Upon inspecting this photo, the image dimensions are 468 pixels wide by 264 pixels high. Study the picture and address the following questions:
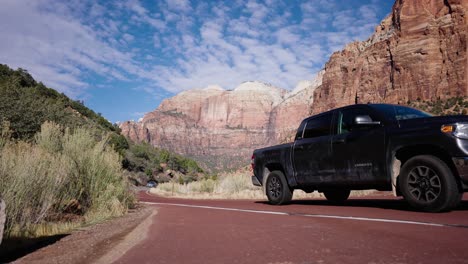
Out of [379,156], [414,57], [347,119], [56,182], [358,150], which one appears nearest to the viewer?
[379,156]

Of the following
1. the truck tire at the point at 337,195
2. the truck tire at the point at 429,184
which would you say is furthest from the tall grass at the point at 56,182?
the truck tire at the point at 429,184

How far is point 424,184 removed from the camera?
640 cm

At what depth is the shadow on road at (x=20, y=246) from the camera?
14.5ft

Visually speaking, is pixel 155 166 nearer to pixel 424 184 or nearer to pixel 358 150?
pixel 358 150

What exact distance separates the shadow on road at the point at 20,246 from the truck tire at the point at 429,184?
594cm

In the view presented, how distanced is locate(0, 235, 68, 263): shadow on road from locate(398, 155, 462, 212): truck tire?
5.94 metres

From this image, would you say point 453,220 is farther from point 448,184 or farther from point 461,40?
point 461,40

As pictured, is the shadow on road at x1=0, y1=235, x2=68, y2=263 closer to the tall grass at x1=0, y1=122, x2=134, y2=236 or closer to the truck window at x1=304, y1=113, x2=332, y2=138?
the tall grass at x1=0, y1=122, x2=134, y2=236

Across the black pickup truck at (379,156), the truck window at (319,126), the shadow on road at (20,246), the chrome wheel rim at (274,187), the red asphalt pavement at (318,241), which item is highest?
A: the truck window at (319,126)

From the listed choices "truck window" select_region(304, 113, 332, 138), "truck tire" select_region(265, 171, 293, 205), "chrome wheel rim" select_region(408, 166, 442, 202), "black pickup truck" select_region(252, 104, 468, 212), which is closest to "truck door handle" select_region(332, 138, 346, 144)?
"black pickup truck" select_region(252, 104, 468, 212)

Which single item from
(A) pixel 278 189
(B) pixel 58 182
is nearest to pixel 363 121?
(A) pixel 278 189

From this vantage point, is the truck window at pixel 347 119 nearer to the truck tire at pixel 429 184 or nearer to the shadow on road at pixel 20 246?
the truck tire at pixel 429 184

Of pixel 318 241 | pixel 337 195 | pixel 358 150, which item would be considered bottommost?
pixel 318 241

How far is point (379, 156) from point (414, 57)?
92.5 metres
